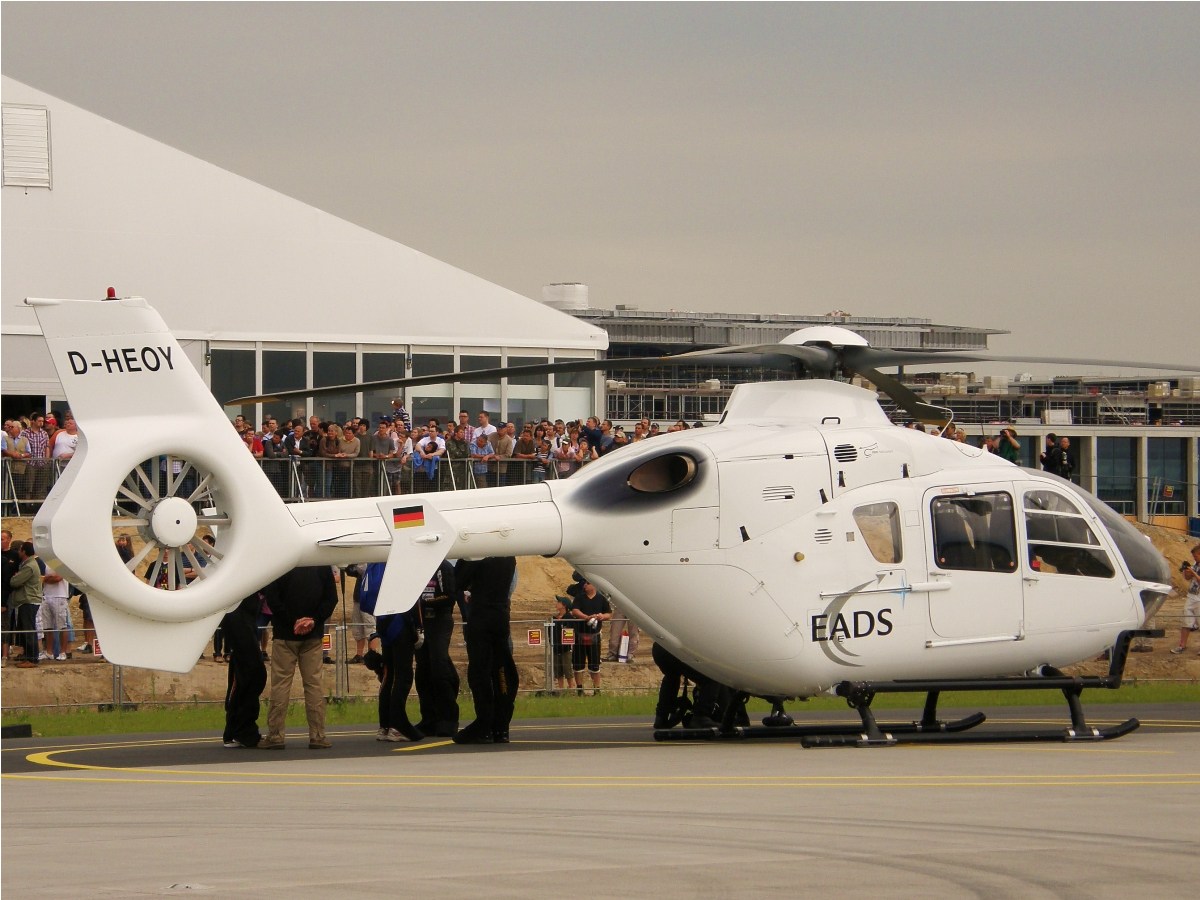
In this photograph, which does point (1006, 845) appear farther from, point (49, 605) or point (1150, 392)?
point (1150, 392)

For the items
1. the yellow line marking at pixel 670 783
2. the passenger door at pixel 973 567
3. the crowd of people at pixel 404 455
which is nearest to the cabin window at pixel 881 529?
the passenger door at pixel 973 567

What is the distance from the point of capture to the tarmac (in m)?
8.58

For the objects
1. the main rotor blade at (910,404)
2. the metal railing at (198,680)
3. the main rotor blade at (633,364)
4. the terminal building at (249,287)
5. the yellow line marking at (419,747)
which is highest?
the terminal building at (249,287)

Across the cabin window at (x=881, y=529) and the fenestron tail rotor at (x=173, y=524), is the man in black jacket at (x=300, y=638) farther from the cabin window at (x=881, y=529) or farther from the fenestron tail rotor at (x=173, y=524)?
the cabin window at (x=881, y=529)

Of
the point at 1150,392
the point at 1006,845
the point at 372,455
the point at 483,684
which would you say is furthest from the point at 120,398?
the point at 1150,392

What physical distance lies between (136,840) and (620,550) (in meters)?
7.09

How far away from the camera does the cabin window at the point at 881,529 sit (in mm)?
16703

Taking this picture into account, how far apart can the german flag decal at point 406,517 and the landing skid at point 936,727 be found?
3830mm

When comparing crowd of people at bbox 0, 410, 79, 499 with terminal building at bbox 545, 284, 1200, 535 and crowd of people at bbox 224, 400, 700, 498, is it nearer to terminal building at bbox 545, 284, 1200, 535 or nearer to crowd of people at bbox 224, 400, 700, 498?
crowd of people at bbox 224, 400, 700, 498

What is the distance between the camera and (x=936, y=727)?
57.5ft

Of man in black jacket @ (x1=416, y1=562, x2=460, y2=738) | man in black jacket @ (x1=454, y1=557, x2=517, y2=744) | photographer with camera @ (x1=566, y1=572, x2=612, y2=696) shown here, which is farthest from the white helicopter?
photographer with camera @ (x1=566, y1=572, x2=612, y2=696)

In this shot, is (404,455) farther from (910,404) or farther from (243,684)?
(910,404)

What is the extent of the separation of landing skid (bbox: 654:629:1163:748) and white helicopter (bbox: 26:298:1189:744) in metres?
0.03

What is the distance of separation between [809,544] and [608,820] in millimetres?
6129
